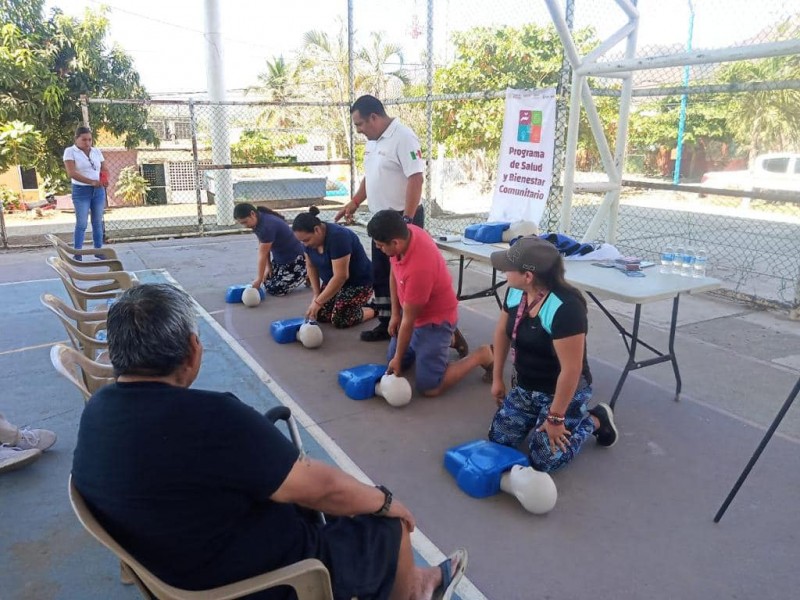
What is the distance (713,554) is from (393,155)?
362 centimetres

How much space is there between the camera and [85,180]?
7703mm

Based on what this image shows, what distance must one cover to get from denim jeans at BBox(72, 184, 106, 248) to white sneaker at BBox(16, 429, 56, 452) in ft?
17.2

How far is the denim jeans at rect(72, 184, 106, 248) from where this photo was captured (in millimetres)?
7850

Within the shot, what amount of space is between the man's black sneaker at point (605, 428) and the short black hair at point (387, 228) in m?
1.54

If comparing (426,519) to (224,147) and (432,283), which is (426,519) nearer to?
(432,283)

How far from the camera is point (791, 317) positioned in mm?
5555

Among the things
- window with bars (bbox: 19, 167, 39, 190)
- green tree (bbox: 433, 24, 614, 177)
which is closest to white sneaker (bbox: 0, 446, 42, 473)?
green tree (bbox: 433, 24, 614, 177)

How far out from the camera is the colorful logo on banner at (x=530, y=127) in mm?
5796

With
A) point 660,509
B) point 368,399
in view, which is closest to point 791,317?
point 660,509

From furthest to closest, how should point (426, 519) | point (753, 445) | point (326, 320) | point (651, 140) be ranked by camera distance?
point (651, 140)
point (326, 320)
point (753, 445)
point (426, 519)

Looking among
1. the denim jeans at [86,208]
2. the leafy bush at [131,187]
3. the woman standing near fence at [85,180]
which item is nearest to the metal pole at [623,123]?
the woman standing near fence at [85,180]

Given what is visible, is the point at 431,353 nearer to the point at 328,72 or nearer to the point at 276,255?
the point at 276,255

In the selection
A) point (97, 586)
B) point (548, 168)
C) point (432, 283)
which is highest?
point (548, 168)

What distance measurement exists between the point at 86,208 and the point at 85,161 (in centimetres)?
63
